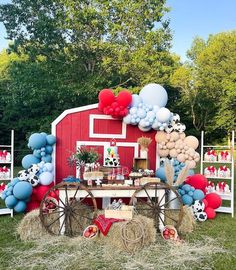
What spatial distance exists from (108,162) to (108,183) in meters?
0.64

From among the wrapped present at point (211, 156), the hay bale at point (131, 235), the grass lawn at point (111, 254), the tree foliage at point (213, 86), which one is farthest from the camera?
the tree foliage at point (213, 86)

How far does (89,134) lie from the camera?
727 cm

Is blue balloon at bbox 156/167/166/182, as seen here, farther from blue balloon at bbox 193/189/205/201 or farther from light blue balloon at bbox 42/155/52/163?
light blue balloon at bbox 42/155/52/163

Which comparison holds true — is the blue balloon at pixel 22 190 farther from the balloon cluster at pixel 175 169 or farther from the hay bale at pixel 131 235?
the balloon cluster at pixel 175 169

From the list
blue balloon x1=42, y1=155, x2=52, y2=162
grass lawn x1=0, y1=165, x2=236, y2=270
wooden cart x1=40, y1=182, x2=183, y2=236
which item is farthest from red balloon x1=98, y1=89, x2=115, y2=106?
grass lawn x1=0, y1=165, x2=236, y2=270

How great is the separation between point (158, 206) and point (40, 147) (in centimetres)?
261

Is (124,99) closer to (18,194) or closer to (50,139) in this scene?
(50,139)

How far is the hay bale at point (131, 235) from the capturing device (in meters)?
4.91

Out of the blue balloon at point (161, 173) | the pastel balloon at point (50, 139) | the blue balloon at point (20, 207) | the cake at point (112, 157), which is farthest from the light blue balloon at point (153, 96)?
the blue balloon at point (20, 207)

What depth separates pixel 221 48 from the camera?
Answer: 26.7 meters

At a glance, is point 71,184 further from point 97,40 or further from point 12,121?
point 12,121

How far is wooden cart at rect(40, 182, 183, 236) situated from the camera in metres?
5.68

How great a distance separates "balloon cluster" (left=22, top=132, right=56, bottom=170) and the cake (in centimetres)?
112

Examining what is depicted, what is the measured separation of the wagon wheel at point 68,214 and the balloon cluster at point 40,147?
4.49 feet
